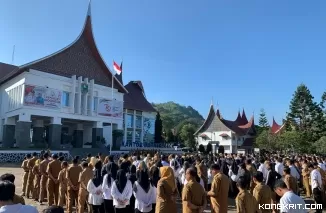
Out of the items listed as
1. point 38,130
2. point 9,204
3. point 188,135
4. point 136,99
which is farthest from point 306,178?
point 188,135

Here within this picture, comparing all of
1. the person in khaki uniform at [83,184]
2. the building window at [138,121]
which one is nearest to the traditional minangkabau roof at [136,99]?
the building window at [138,121]

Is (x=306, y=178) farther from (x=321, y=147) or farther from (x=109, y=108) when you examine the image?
(x=109, y=108)

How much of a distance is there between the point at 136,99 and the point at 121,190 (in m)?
Result: 42.3

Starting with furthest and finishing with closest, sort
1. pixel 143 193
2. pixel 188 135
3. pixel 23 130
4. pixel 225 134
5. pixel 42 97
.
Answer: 1. pixel 188 135
2. pixel 225 134
3. pixel 42 97
4. pixel 23 130
5. pixel 143 193

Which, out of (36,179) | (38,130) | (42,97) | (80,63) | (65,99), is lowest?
(36,179)

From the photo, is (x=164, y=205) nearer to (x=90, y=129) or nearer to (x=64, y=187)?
(x=64, y=187)

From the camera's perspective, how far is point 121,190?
19.5 ft

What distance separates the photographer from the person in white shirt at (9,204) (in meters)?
2.86

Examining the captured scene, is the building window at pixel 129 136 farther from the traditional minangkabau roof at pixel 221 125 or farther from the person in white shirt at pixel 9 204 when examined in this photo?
the person in white shirt at pixel 9 204

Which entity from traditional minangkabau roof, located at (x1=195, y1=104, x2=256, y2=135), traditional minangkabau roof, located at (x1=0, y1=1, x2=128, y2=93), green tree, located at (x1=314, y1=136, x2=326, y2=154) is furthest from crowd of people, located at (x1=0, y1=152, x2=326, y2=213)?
traditional minangkabau roof, located at (x1=195, y1=104, x2=256, y2=135)

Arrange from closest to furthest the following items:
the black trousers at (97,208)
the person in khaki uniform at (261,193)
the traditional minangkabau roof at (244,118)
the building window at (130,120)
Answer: the person in khaki uniform at (261,193), the black trousers at (97,208), the building window at (130,120), the traditional minangkabau roof at (244,118)

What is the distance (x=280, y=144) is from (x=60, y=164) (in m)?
34.8

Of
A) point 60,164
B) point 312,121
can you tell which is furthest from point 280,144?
point 60,164

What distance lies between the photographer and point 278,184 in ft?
14.1
